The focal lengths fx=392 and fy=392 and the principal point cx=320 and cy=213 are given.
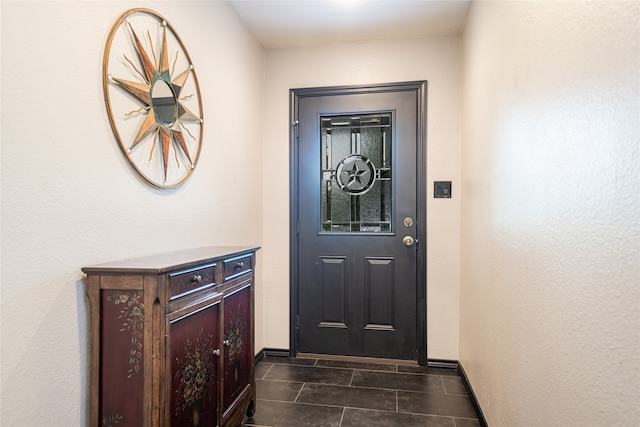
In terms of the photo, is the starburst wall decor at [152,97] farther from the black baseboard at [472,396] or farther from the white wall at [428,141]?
the black baseboard at [472,396]

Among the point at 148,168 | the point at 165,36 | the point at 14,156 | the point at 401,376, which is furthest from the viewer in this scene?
the point at 401,376

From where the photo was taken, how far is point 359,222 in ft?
10.3

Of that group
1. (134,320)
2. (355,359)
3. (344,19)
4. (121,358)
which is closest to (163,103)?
(134,320)

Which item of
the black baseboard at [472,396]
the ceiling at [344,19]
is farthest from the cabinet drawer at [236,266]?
the ceiling at [344,19]

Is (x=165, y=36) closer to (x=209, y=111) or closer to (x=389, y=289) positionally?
(x=209, y=111)

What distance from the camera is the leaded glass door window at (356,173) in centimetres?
312

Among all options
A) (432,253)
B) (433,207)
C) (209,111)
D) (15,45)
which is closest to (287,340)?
(432,253)

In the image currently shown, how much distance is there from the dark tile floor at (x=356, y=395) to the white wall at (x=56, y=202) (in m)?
1.21

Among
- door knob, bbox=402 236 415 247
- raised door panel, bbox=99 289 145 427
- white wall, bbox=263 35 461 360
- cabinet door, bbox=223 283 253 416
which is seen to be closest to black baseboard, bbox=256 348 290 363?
white wall, bbox=263 35 461 360

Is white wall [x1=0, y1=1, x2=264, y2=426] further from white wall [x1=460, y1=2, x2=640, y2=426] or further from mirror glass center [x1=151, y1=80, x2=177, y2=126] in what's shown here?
white wall [x1=460, y1=2, x2=640, y2=426]

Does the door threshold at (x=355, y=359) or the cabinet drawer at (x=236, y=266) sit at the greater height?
the cabinet drawer at (x=236, y=266)

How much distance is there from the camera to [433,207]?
303cm

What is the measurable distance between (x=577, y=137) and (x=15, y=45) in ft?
5.29

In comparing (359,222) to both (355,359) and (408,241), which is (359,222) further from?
(355,359)
